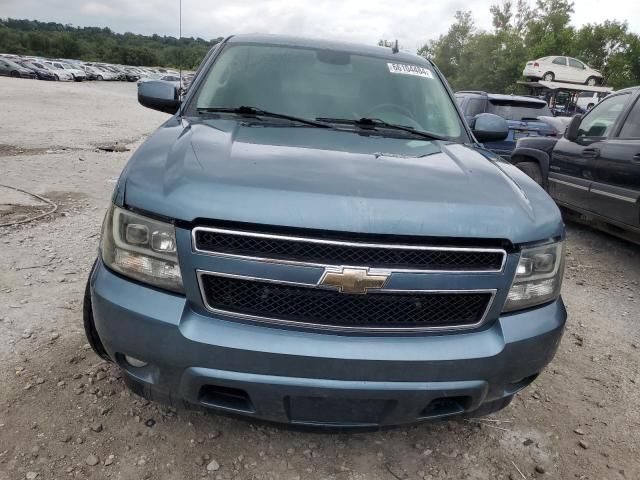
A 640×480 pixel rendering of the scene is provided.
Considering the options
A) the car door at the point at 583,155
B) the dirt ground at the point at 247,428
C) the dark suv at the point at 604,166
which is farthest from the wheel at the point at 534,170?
the dirt ground at the point at 247,428

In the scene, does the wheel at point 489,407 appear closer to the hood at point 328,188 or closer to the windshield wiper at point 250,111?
the hood at point 328,188

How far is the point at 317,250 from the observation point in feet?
5.46

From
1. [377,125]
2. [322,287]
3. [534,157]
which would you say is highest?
[377,125]

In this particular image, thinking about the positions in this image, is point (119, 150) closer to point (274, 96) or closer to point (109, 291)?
point (274, 96)

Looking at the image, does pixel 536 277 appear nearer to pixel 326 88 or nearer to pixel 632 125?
pixel 326 88

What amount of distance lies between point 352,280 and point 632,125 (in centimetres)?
428

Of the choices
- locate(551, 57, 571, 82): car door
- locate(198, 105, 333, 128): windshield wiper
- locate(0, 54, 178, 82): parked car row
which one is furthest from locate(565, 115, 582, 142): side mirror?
locate(0, 54, 178, 82): parked car row

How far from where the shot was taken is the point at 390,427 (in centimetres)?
185

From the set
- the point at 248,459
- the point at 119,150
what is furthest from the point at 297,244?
the point at 119,150

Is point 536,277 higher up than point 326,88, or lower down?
lower down

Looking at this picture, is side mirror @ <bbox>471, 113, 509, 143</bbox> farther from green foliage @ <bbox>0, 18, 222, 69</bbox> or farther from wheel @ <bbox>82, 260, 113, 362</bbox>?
green foliage @ <bbox>0, 18, 222, 69</bbox>

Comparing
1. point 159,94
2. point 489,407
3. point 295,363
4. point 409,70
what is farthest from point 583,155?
point 295,363

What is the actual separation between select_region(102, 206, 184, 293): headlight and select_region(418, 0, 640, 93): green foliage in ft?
141

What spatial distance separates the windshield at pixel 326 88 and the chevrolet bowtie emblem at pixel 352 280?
1371mm
